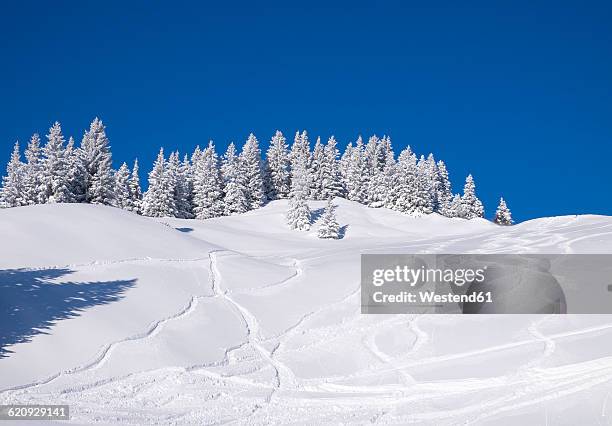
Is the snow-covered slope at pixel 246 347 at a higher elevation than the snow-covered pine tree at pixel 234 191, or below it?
below

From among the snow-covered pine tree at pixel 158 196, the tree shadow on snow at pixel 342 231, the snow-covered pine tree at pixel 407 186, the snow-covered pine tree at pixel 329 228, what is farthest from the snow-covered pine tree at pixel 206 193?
the snow-covered pine tree at pixel 407 186

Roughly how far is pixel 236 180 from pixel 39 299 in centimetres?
5354

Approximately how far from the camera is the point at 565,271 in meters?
22.5

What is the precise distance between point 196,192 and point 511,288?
5417 cm

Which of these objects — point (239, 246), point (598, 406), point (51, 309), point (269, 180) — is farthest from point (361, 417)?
point (269, 180)

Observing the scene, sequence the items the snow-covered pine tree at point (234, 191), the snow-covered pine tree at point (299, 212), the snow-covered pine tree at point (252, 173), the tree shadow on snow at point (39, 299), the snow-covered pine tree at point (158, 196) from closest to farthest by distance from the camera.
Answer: the tree shadow on snow at point (39, 299) → the snow-covered pine tree at point (299, 212) → the snow-covered pine tree at point (158, 196) → the snow-covered pine tree at point (234, 191) → the snow-covered pine tree at point (252, 173)

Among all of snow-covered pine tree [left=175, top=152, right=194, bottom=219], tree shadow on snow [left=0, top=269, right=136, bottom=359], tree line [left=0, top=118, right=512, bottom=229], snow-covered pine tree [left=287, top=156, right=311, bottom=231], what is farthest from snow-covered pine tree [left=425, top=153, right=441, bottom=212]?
tree shadow on snow [left=0, top=269, right=136, bottom=359]

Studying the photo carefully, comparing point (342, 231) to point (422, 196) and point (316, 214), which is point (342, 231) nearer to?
point (316, 214)

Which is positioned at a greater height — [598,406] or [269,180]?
[269,180]

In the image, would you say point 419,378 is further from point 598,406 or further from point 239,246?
point 239,246

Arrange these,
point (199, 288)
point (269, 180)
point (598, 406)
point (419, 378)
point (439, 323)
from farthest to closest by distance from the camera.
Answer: point (269, 180) → point (199, 288) → point (439, 323) → point (419, 378) → point (598, 406)

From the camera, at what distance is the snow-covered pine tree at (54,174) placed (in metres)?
51.4

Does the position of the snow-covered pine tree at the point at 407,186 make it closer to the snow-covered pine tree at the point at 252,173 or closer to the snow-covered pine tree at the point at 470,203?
the snow-covered pine tree at the point at 470,203

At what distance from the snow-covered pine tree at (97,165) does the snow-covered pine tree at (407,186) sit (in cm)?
3808
